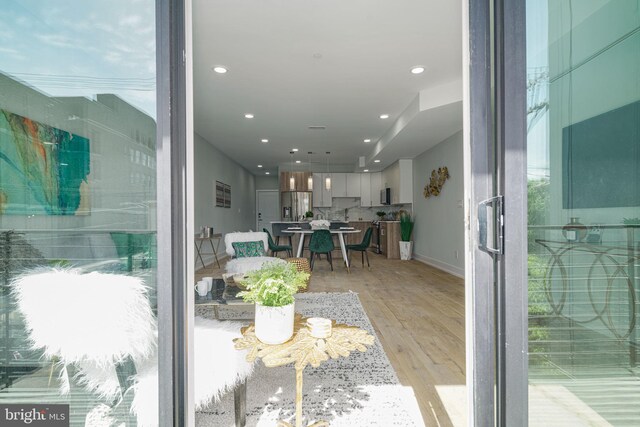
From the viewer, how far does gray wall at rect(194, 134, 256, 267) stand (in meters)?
6.28

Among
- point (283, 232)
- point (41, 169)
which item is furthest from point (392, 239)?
point (41, 169)

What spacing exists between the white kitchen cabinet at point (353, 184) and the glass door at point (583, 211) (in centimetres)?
900

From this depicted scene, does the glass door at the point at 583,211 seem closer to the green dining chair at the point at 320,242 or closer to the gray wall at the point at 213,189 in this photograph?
the green dining chair at the point at 320,242

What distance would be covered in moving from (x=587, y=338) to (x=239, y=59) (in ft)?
11.6

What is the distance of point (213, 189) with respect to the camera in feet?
23.3

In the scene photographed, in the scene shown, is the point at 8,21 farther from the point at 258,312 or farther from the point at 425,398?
the point at 425,398

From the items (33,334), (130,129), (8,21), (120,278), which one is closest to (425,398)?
(120,278)

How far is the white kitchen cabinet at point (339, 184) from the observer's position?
32.7 ft

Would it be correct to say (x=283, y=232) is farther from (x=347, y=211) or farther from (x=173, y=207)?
(x=173, y=207)

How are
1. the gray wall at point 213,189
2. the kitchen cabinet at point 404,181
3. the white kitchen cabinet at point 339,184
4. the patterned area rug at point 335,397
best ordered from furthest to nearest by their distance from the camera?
the white kitchen cabinet at point 339,184
the kitchen cabinet at point 404,181
the gray wall at point 213,189
the patterned area rug at point 335,397

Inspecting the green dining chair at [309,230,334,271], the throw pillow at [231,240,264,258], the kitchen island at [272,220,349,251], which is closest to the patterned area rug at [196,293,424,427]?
the throw pillow at [231,240,264,258]

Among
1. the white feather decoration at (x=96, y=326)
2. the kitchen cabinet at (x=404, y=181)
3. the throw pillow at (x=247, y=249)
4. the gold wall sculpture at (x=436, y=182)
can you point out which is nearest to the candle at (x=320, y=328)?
the white feather decoration at (x=96, y=326)

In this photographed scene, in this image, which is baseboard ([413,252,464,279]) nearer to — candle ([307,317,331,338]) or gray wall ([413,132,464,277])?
gray wall ([413,132,464,277])

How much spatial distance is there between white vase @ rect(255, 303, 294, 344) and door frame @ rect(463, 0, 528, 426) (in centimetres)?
67
